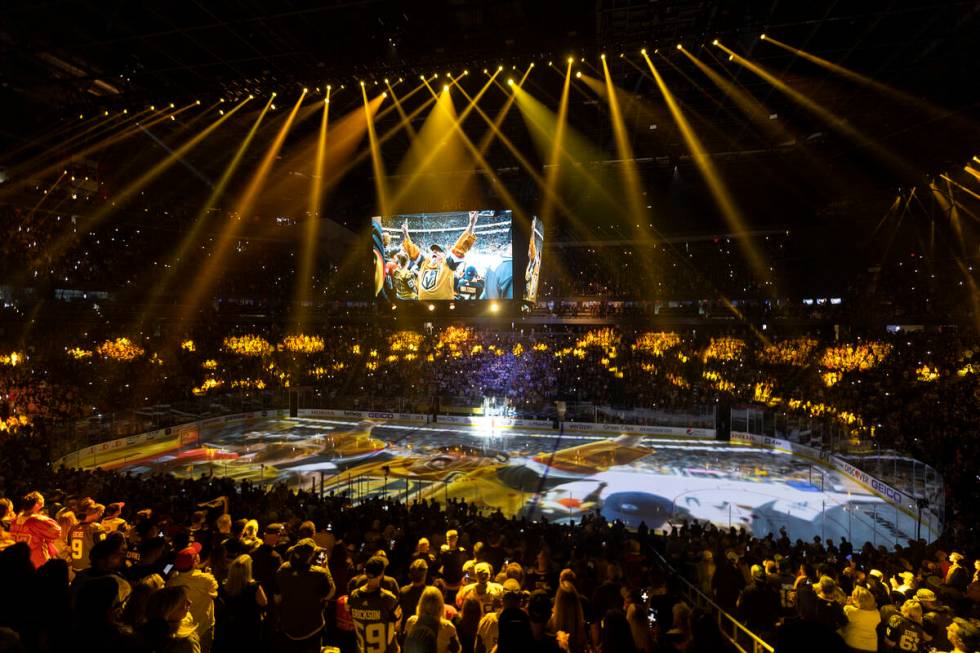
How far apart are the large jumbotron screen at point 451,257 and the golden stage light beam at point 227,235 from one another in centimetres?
647

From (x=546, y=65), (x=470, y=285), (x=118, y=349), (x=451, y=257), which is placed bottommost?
(x=118, y=349)

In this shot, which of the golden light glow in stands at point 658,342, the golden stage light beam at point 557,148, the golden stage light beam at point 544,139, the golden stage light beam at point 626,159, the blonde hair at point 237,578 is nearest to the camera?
the blonde hair at point 237,578

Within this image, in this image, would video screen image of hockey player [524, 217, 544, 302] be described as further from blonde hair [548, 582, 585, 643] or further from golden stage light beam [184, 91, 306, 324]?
blonde hair [548, 582, 585, 643]

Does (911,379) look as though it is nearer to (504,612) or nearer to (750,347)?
(750,347)

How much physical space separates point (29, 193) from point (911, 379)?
33064mm

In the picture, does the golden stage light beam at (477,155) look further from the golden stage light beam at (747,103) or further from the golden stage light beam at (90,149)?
the golden stage light beam at (90,149)

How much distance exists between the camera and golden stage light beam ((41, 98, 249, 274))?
51.0ft

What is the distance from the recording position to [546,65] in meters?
10.8

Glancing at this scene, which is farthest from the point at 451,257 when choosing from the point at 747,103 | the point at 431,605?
the point at 431,605

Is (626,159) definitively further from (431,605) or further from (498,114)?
(431,605)

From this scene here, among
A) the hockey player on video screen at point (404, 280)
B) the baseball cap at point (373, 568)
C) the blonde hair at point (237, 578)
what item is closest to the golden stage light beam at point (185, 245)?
the hockey player on video screen at point (404, 280)

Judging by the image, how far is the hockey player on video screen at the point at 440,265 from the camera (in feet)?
50.9

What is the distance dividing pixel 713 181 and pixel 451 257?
1268 cm

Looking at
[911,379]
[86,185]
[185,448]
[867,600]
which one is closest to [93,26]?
[86,185]
